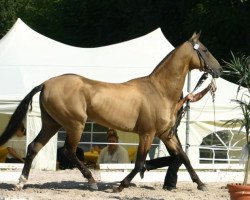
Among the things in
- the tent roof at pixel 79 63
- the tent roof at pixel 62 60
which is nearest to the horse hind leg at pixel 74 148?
the tent roof at pixel 79 63

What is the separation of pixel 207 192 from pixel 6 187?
2874 mm

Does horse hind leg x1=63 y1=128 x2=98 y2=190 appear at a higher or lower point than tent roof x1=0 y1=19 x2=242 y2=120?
lower

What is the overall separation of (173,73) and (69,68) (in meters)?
6.96

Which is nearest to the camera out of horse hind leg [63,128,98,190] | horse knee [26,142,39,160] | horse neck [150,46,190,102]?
horse hind leg [63,128,98,190]

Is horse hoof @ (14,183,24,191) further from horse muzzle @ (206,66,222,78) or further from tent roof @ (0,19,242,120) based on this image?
tent roof @ (0,19,242,120)

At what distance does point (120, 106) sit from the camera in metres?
10.3

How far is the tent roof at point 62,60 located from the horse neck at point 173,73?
5874 millimetres

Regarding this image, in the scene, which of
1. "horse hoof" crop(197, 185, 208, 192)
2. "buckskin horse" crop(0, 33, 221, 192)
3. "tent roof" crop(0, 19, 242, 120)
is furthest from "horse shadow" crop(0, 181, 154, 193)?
"tent roof" crop(0, 19, 242, 120)

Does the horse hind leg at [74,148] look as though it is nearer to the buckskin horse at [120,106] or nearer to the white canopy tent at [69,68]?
the buckskin horse at [120,106]

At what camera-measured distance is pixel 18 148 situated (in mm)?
18438

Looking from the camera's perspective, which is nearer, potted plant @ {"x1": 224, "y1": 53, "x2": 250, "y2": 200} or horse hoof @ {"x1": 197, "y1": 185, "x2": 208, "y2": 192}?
potted plant @ {"x1": 224, "y1": 53, "x2": 250, "y2": 200}

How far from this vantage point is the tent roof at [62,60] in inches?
656

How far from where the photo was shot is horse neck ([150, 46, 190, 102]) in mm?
10594

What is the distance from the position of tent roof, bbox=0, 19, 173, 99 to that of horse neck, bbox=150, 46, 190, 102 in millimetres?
5874
